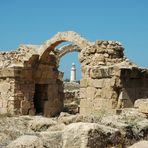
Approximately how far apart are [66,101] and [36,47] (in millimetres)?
6719

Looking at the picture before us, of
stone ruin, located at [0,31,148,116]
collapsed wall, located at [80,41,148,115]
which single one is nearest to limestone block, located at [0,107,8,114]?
stone ruin, located at [0,31,148,116]

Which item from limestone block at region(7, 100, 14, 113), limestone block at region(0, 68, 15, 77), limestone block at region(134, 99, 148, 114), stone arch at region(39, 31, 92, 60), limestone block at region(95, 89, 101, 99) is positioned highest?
stone arch at region(39, 31, 92, 60)

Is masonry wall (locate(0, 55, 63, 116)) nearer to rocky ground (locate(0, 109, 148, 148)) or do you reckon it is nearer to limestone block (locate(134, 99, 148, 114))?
limestone block (locate(134, 99, 148, 114))

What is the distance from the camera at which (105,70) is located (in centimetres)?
1098

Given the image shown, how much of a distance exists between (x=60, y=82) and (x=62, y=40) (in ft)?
10.3

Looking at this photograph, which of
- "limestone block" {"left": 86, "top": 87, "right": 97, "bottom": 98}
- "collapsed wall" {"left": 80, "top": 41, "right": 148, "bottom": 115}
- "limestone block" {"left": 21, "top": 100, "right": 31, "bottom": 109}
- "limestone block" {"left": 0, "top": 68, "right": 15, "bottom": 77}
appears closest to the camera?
"collapsed wall" {"left": 80, "top": 41, "right": 148, "bottom": 115}

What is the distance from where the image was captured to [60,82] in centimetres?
1666

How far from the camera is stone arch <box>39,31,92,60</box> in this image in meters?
13.1

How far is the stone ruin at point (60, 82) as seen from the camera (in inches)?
428


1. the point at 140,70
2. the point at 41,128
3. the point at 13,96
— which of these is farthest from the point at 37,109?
the point at 41,128

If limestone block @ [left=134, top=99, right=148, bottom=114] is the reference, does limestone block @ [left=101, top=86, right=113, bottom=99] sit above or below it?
above

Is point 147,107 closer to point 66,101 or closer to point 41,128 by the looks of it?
point 41,128

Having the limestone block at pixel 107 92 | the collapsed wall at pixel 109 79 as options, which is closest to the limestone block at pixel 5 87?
the collapsed wall at pixel 109 79

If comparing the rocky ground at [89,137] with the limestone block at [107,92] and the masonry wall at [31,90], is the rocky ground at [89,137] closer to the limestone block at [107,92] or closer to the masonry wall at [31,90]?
the limestone block at [107,92]
